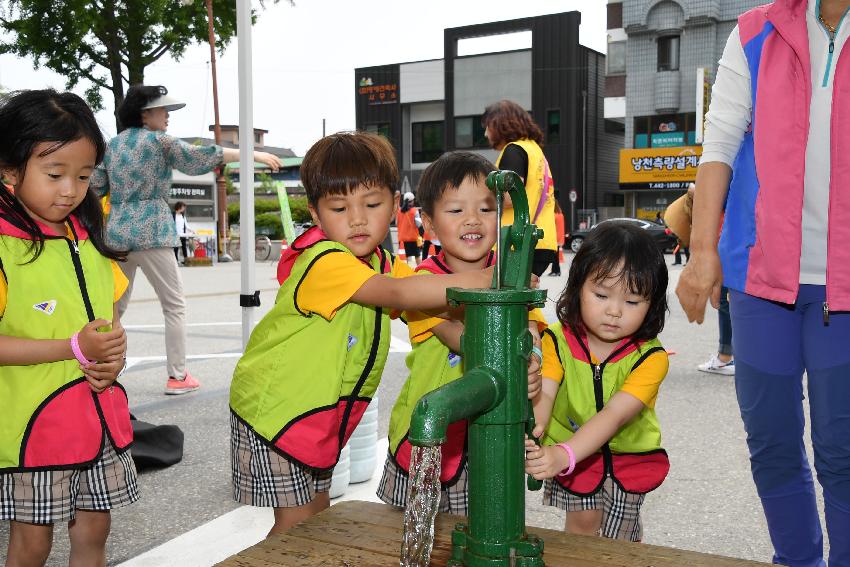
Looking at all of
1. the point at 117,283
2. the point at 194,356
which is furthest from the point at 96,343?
the point at 194,356

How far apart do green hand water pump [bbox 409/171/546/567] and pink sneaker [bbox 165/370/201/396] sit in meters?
4.20

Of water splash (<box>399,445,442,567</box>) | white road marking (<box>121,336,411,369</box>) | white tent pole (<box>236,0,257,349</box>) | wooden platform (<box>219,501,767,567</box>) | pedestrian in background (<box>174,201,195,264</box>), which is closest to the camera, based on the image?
water splash (<box>399,445,442,567</box>)

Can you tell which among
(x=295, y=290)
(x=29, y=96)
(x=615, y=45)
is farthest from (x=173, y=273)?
(x=615, y=45)

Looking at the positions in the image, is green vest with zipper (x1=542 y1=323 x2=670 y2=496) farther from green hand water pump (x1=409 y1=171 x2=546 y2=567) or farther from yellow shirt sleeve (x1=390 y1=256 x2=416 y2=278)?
green hand water pump (x1=409 y1=171 x2=546 y2=567)

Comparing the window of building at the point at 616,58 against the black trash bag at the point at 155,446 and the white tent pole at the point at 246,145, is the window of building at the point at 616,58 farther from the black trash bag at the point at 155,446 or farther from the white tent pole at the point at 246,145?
the black trash bag at the point at 155,446

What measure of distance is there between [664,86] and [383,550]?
106ft

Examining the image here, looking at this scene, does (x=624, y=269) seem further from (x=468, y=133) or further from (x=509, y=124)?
(x=468, y=133)

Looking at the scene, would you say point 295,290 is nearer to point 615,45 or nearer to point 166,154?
point 166,154

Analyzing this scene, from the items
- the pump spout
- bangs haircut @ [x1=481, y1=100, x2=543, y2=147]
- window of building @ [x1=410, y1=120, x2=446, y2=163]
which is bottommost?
the pump spout

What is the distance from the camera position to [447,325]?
197 cm

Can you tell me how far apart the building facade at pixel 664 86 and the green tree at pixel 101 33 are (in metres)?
17.3

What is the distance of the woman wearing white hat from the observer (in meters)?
4.64

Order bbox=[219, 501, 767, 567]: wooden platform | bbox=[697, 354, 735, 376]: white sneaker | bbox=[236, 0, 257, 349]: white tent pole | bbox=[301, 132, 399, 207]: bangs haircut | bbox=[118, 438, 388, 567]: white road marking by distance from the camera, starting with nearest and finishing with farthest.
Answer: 1. bbox=[219, 501, 767, 567]: wooden platform
2. bbox=[301, 132, 399, 207]: bangs haircut
3. bbox=[118, 438, 388, 567]: white road marking
4. bbox=[236, 0, 257, 349]: white tent pole
5. bbox=[697, 354, 735, 376]: white sneaker

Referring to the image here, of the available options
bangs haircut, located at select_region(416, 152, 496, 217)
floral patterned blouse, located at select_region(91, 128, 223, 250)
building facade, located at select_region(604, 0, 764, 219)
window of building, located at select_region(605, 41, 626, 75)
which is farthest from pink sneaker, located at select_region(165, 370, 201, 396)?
window of building, located at select_region(605, 41, 626, 75)
